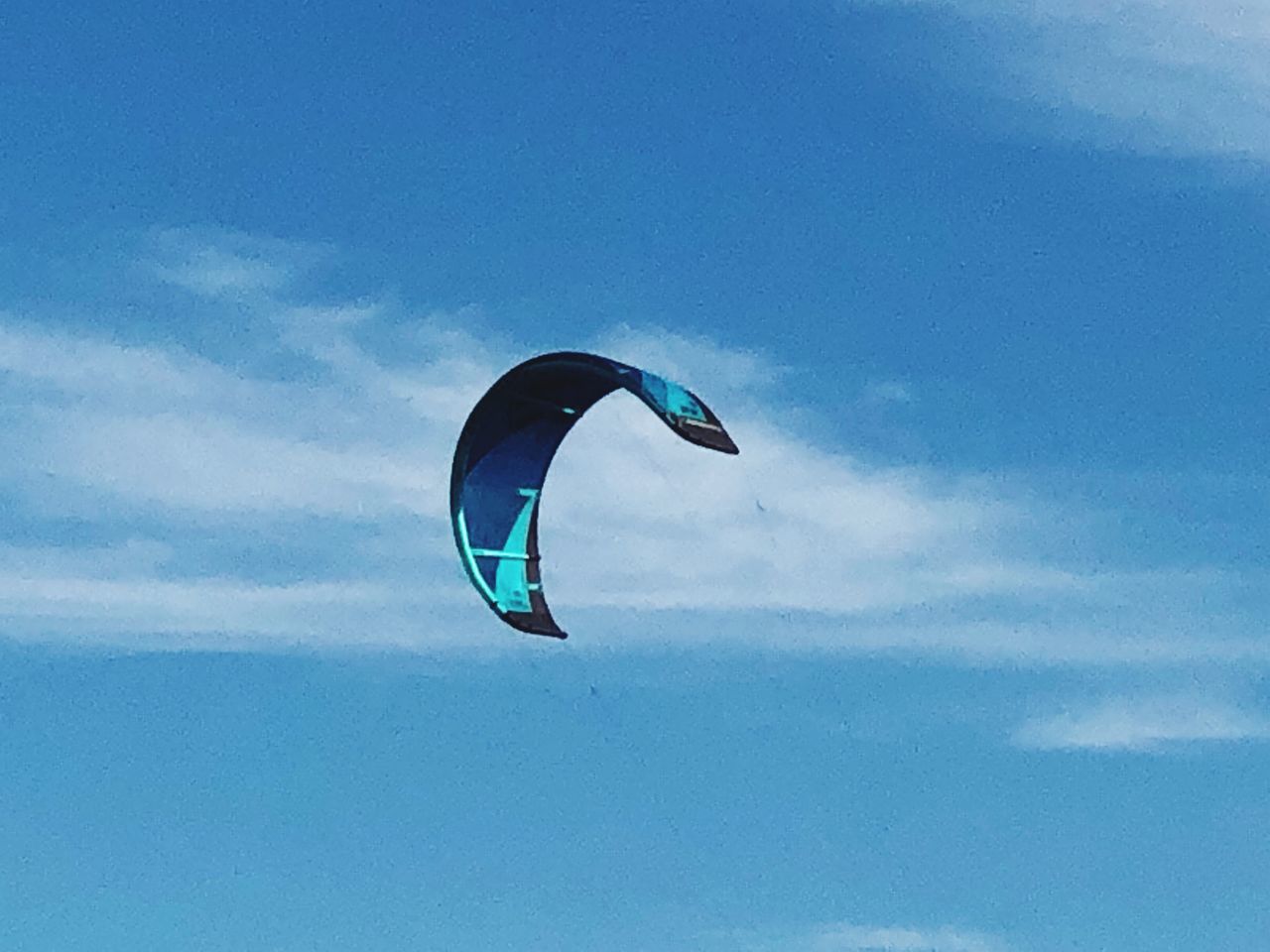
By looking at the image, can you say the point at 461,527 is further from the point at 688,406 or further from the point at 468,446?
the point at 688,406

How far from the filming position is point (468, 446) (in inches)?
2244

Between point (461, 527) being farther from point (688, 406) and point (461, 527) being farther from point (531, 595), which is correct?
point (688, 406)

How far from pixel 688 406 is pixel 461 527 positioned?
6.60 meters

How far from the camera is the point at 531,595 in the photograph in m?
57.8

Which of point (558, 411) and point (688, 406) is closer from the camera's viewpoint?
point (688, 406)

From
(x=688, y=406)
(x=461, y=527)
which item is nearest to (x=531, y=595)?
(x=461, y=527)

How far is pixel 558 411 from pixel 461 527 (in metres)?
3.34

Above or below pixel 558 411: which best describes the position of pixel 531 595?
below

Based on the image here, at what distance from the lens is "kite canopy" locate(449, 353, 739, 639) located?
56.4m

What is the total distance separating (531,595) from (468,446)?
3.53 m

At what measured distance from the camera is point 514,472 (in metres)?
58.2

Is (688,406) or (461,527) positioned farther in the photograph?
(461,527)

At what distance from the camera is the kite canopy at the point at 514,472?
2222 inches

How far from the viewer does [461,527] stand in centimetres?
5684
